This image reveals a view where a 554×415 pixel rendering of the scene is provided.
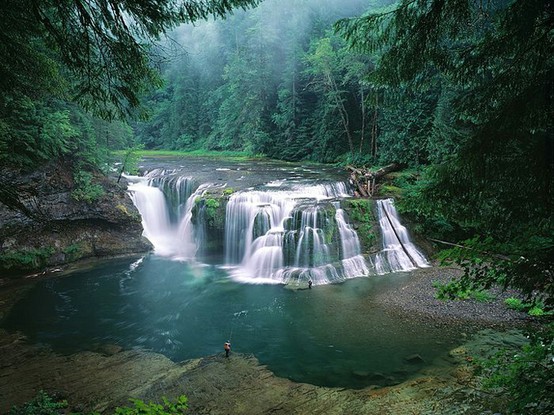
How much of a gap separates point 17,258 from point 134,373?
9.11 metres

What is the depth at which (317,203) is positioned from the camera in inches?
632

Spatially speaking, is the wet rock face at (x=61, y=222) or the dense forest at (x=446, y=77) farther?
the wet rock face at (x=61, y=222)

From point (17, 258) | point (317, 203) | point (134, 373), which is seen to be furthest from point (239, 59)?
point (134, 373)

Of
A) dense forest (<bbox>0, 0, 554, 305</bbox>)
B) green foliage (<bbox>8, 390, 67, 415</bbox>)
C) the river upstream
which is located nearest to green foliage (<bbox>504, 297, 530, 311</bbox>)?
the river upstream

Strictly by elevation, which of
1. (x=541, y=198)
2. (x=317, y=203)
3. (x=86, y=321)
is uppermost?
(x=541, y=198)

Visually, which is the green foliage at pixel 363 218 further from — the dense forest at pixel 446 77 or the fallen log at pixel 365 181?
the dense forest at pixel 446 77

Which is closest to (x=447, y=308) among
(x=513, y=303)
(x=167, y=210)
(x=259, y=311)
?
(x=513, y=303)

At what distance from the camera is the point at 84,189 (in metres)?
15.7

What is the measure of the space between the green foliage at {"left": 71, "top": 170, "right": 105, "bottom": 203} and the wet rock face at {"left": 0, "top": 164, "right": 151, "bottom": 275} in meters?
0.20

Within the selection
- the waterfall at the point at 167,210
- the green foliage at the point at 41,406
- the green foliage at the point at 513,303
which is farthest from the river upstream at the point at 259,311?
the green foliage at the point at 513,303

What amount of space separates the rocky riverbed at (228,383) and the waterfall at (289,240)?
17.0 feet

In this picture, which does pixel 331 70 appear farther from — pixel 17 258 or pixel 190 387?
pixel 190 387

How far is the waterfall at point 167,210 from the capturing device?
1872 cm

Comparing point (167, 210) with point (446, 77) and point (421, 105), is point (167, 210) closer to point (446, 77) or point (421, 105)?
point (421, 105)
